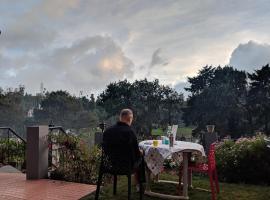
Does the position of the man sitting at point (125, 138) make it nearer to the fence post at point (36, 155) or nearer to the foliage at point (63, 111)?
the fence post at point (36, 155)

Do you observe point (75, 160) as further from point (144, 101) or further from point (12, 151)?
point (144, 101)

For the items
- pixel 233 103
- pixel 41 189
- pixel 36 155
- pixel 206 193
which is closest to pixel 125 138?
pixel 206 193

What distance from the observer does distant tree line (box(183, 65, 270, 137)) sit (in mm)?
26938

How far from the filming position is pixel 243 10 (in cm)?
1043

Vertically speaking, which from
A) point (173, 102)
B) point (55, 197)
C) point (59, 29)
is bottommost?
point (55, 197)

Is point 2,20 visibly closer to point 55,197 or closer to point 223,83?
point 55,197

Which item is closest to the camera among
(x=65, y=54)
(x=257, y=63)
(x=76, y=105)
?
(x=65, y=54)

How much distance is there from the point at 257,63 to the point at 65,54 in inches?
655

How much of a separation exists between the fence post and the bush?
3589 mm

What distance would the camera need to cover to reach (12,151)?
10148 millimetres

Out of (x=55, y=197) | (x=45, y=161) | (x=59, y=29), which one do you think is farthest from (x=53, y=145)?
(x=59, y=29)

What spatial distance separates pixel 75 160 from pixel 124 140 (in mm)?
2623

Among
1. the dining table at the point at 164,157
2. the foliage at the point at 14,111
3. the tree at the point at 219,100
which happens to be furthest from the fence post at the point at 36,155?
the foliage at the point at 14,111

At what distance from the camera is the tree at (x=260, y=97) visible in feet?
87.8
